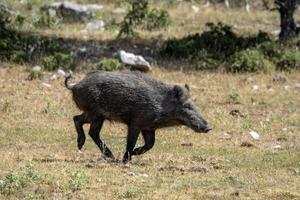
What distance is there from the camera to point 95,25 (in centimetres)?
2942

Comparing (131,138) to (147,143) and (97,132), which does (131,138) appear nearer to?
(147,143)

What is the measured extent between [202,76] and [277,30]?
9.19 m

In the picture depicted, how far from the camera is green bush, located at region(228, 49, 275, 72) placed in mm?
22969

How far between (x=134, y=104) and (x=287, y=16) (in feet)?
46.1


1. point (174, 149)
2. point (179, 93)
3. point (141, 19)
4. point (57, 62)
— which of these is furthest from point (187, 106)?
point (141, 19)

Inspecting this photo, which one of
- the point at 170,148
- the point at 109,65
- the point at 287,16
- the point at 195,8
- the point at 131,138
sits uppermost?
the point at 131,138

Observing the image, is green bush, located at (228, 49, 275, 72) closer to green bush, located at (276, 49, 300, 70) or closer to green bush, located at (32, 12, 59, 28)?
green bush, located at (276, 49, 300, 70)

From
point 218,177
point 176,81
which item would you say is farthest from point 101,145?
point 176,81

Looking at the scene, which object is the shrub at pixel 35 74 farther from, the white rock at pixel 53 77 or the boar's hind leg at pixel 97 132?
the boar's hind leg at pixel 97 132

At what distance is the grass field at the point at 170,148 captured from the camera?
35.7 feet

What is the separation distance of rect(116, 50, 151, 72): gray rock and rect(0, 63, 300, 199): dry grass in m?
0.40

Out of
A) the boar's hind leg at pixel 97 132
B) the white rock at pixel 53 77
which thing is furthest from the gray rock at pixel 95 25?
the boar's hind leg at pixel 97 132

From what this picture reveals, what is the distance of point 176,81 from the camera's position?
21781mm

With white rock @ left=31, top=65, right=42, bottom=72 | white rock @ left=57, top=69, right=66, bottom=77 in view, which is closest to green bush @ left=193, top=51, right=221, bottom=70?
white rock @ left=57, top=69, right=66, bottom=77
